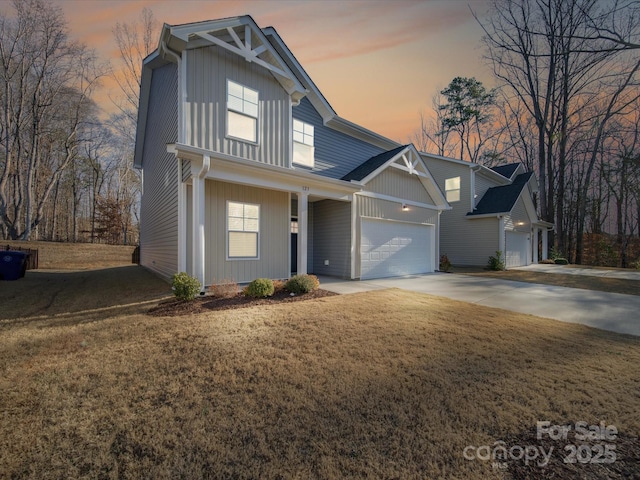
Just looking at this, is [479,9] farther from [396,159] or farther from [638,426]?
[638,426]

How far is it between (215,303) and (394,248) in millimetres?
7528

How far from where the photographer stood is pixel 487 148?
87.6 feet

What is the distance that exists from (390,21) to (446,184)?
10800mm

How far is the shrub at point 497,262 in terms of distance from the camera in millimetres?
14633

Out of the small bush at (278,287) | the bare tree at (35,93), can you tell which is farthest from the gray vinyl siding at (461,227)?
the bare tree at (35,93)

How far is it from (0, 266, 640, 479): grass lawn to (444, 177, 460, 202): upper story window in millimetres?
13583

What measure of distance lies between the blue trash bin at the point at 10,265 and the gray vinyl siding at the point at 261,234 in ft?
25.7

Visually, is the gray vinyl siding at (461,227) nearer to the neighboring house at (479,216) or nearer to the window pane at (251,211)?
the neighboring house at (479,216)

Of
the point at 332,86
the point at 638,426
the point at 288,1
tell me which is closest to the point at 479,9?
the point at 332,86

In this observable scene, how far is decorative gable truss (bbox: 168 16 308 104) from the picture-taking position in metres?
7.17

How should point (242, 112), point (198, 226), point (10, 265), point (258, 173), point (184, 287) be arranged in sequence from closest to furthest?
point (184, 287)
point (198, 226)
point (258, 173)
point (242, 112)
point (10, 265)

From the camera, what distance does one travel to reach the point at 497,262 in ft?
48.1

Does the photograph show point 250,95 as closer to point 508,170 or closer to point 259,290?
point 259,290

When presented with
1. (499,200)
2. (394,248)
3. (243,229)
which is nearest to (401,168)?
(394,248)
